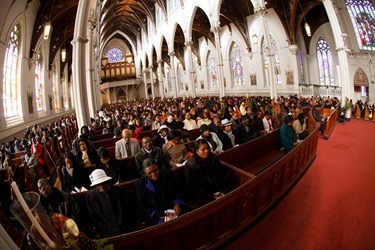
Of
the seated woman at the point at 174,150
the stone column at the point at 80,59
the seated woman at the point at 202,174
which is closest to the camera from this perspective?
the seated woman at the point at 202,174

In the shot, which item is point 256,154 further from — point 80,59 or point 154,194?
point 80,59

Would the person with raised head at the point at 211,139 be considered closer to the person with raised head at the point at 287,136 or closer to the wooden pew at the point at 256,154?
the wooden pew at the point at 256,154

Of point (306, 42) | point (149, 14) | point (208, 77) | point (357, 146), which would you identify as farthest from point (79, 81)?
point (149, 14)

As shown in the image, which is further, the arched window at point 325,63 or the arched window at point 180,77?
the arched window at point 180,77

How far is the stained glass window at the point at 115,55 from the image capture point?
4525cm

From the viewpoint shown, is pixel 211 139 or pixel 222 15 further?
pixel 222 15

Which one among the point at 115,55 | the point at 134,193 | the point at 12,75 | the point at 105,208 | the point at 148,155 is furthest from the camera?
the point at 115,55

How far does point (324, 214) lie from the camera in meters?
3.25

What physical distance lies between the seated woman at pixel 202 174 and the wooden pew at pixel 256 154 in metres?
0.76

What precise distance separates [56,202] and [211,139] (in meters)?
2.99

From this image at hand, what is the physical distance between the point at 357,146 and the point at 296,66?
14349 millimetres

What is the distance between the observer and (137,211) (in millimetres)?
3146

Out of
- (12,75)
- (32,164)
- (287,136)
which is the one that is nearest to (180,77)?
(12,75)

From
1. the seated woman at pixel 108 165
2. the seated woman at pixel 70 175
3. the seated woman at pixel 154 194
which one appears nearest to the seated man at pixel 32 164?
the seated woman at pixel 70 175
